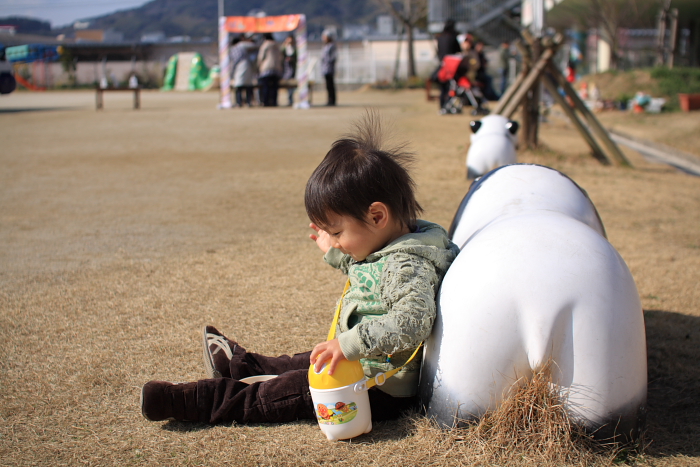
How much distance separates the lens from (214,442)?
2.11 meters

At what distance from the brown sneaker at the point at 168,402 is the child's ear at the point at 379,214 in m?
0.87

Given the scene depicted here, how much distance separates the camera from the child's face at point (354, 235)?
2197 millimetres

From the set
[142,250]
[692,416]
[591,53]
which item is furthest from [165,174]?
[591,53]

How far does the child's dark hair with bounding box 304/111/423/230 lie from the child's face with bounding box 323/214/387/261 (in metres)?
0.02

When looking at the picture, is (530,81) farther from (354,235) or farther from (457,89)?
(457,89)

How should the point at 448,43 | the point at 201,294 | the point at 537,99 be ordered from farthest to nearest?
the point at 448,43
the point at 537,99
the point at 201,294

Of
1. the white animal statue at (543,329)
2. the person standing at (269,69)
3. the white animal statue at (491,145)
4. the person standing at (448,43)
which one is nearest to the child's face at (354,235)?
the white animal statue at (543,329)

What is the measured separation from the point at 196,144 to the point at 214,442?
28.2 feet

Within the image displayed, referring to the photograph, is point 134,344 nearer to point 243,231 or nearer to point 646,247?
point 243,231

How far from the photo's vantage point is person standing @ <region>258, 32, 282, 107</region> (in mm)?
16297

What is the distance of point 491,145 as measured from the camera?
612 cm

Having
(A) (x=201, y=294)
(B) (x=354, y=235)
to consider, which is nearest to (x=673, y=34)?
(A) (x=201, y=294)

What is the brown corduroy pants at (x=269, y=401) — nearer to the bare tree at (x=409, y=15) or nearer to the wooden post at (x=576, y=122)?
the wooden post at (x=576, y=122)

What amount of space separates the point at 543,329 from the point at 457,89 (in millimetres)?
13875
